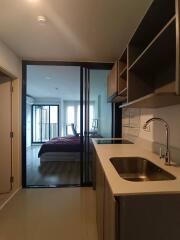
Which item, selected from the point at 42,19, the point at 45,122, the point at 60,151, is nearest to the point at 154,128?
the point at 42,19

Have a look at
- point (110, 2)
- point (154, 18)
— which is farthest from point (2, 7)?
point (154, 18)

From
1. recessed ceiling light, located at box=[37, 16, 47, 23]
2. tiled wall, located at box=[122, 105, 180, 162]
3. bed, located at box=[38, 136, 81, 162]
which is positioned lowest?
bed, located at box=[38, 136, 81, 162]

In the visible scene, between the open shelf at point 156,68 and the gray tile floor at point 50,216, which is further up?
the open shelf at point 156,68

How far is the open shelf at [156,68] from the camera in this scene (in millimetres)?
1216

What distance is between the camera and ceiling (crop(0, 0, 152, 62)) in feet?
5.72

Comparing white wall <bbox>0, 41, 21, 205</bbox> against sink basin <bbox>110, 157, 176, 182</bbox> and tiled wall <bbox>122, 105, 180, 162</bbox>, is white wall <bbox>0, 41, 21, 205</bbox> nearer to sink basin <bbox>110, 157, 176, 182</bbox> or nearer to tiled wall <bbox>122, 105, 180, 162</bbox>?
tiled wall <bbox>122, 105, 180, 162</bbox>

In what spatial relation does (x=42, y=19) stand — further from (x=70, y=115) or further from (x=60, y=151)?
(x=70, y=115)

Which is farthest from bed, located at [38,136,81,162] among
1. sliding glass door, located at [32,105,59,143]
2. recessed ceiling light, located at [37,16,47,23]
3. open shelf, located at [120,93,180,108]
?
open shelf, located at [120,93,180,108]

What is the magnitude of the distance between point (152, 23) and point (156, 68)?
0.46 metres

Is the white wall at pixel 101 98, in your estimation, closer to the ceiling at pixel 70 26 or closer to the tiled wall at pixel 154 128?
the ceiling at pixel 70 26

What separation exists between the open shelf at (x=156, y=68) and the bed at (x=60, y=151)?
3.93 metres

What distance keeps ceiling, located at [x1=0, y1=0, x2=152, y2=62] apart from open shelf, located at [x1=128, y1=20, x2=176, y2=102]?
1.87 ft

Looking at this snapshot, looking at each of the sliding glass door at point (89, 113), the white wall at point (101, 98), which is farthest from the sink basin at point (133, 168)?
the white wall at point (101, 98)

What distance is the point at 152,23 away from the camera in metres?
1.48
